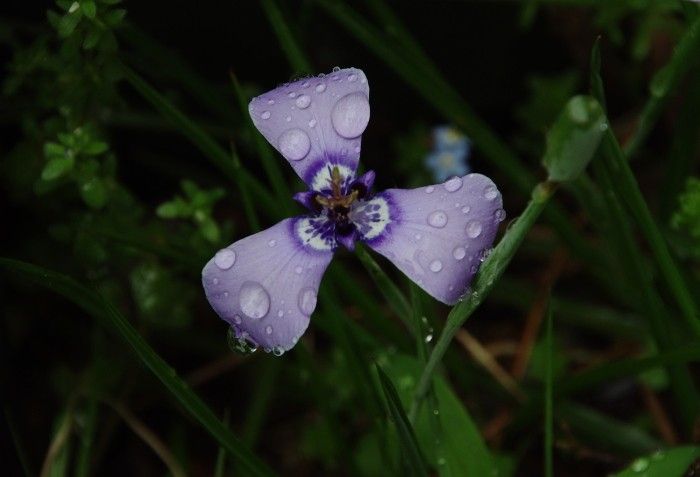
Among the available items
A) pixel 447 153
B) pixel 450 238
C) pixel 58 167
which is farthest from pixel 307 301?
pixel 447 153

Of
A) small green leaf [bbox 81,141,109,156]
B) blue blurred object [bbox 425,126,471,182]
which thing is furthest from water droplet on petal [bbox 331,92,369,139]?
Result: blue blurred object [bbox 425,126,471,182]

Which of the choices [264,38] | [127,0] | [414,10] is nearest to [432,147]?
[414,10]

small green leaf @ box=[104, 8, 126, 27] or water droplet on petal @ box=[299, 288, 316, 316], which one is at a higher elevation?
small green leaf @ box=[104, 8, 126, 27]

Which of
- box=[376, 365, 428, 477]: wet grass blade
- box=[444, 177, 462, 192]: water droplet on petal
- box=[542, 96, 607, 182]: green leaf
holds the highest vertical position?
box=[444, 177, 462, 192]: water droplet on petal

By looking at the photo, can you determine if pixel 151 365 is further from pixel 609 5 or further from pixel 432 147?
pixel 432 147

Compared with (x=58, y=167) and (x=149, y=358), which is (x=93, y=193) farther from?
(x=149, y=358)

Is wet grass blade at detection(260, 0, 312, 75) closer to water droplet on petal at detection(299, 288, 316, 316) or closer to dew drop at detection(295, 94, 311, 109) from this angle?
dew drop at detection(295, 94, 311, 109)

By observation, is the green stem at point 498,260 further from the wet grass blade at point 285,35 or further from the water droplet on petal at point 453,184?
the wet grass blade at point 285,35
